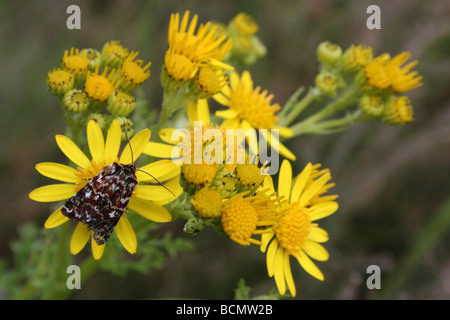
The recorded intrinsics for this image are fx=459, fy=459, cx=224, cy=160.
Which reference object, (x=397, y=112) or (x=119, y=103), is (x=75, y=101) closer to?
(x=119, y=103)

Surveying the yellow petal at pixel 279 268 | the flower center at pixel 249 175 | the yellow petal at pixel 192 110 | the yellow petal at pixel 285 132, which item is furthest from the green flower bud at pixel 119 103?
the yellow petal at pixel 279 268

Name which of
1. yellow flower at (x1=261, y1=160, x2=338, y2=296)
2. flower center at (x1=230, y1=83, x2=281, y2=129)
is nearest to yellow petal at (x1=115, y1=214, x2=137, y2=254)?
yellow flower at (x1=261, y1=160, x2=338, y2=296)

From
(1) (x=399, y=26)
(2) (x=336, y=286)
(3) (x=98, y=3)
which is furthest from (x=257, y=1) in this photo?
(2) (x=336, y=286)

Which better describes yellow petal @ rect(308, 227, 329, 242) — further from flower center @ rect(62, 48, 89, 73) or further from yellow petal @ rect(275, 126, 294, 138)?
flower center @ rect(62, 48, 89, 73)

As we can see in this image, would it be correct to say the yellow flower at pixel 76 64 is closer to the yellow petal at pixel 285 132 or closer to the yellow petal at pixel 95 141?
the yellow petal at pixel 95 141

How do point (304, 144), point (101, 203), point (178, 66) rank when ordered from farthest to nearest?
1. point (304, 144)
2. point (178, 66)
3. point (101, 203)

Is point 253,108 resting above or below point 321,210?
above

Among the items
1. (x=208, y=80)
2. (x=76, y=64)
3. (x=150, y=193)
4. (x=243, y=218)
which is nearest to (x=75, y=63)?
(x=76, y=64)
